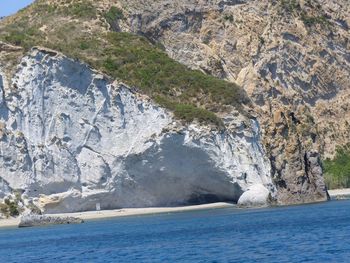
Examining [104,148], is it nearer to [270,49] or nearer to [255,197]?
[255,197]

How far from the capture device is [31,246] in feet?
184

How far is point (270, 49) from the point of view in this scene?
12325 cm

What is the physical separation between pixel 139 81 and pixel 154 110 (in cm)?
503

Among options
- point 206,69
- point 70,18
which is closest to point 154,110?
point 70,18

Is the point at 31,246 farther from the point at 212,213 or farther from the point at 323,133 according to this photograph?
the point at 323,133

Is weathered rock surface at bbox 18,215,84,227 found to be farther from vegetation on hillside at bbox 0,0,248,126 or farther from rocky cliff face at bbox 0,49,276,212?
vegetation on hillside at bbox 0,0,248,126

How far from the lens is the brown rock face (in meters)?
118

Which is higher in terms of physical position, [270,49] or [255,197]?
[270,49]

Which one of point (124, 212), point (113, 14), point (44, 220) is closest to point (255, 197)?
point (124, 212)

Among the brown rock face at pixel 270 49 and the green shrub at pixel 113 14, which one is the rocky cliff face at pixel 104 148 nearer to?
the green shrub at pixel 113 14

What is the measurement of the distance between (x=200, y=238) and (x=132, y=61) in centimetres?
4077

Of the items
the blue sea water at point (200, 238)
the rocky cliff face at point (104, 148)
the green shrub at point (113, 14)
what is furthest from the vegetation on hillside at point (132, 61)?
the blue sea water at point (200, 238)

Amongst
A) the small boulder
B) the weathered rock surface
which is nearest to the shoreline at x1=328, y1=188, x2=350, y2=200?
the small boulder

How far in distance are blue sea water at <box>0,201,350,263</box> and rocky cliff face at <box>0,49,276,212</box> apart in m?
5.44
